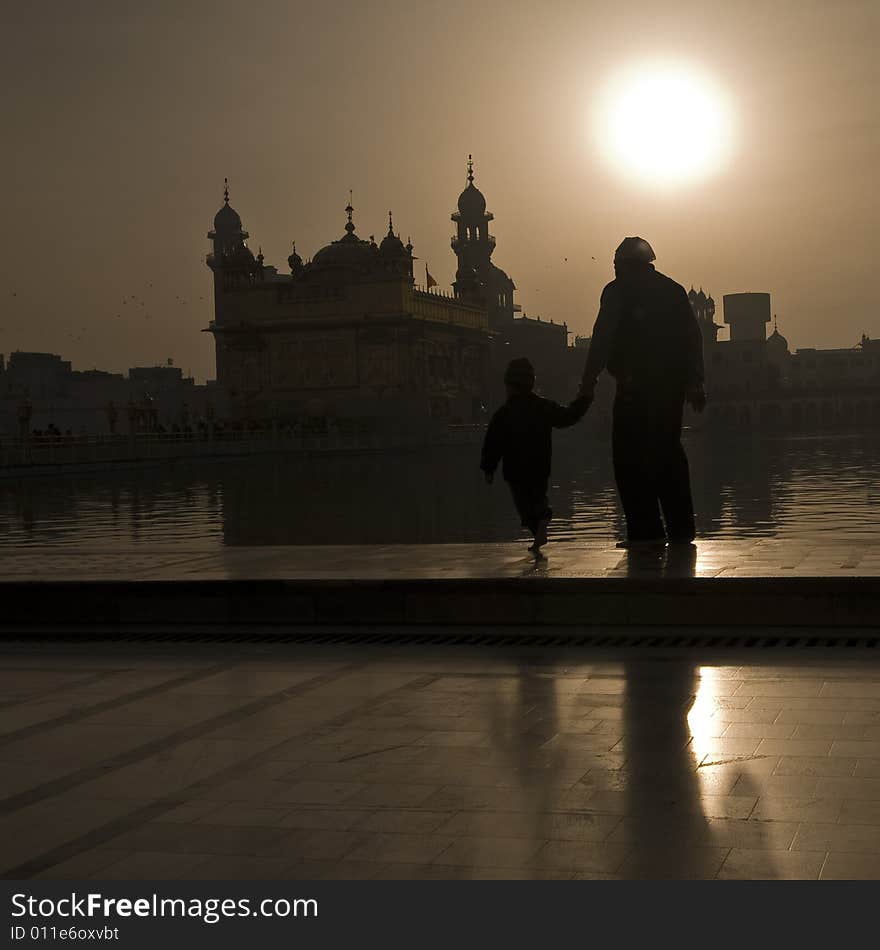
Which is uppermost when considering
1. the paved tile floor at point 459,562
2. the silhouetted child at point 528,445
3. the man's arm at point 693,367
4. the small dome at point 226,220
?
the small dome at point 226,220

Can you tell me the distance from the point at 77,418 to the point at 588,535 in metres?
81.7

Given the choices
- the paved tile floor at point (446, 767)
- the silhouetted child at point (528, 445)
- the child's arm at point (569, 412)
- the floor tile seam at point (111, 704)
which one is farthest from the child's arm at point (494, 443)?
the floor tile seam at point (111, 704)

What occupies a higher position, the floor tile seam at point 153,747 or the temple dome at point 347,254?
the temple dome at point 347,254

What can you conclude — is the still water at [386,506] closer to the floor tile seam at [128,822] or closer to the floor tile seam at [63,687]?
the floor tile seam at [63,687]

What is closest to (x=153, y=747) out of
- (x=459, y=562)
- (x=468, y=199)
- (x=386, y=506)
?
(x=459, y=562)

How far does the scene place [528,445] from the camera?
9758mm

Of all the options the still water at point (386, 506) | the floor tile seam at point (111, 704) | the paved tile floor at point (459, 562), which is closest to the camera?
the floor tile seam at point (111, 704)

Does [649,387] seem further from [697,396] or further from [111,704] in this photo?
[111,704]

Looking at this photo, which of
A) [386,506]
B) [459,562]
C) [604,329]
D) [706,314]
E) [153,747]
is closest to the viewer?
[153,747]

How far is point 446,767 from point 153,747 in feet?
3.70

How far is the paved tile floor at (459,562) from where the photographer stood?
27.1ft

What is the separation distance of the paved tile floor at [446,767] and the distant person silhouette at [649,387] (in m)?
2.99
